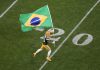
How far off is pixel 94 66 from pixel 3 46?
5.46 m

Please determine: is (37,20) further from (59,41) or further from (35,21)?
(59,41)

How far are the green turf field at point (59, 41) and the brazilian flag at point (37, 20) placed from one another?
1.76m

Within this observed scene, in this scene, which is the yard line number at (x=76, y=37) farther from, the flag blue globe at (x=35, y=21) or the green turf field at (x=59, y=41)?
the flag blue globe at (x=35, y=21)

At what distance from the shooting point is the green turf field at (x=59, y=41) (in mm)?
21094

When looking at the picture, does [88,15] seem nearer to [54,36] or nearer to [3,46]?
[54,36]

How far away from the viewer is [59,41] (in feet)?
75.1

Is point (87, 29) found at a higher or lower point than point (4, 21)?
lower

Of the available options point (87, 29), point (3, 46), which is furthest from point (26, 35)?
point (87, 29)

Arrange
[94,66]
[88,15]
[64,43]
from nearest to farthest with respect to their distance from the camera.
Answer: [94,66] < [64,43] < [88,15]

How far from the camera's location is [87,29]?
2356cm

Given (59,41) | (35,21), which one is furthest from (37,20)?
(59,41)

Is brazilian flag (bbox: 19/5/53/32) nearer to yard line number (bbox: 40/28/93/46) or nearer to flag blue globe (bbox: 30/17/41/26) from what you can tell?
flag blue globe (bbox: 30/17/41/26)

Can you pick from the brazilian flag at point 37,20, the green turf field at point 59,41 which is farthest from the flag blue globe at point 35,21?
the green turf field at point 59,41

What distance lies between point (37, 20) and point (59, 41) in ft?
7.69
